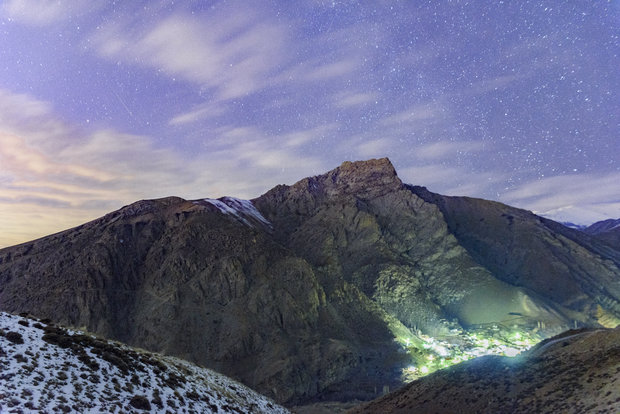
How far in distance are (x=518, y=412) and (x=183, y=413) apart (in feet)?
87.5

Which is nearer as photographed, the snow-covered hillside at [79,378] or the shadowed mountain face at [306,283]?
the snow-covered hillside at [79,378]

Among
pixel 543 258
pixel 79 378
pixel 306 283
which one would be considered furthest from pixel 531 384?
pixel 543 258

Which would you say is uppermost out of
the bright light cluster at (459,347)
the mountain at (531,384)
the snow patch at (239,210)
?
the snow patch at (239,210)

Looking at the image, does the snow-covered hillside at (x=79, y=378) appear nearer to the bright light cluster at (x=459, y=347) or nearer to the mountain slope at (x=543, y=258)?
the bright light cluster at (x=459, y=347)

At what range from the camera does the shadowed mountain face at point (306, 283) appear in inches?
4324

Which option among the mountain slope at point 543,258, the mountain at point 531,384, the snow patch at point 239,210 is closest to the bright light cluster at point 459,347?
the mountain slope at point 543,258

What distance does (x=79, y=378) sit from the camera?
50.8ft

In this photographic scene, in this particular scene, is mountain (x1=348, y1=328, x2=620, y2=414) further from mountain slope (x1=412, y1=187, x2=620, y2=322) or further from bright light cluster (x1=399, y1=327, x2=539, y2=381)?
mountain slope (x1=412, y1=187, x2=620, y2=322)

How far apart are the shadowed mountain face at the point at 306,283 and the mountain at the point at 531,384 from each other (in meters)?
59.4

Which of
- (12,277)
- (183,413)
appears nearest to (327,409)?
(183,413)

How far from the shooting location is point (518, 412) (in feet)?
101

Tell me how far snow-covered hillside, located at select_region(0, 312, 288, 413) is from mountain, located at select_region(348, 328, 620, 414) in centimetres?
2355

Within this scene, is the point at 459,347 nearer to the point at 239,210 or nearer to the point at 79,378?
the point at 239,210

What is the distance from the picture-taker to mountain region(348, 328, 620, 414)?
90.7 feet
